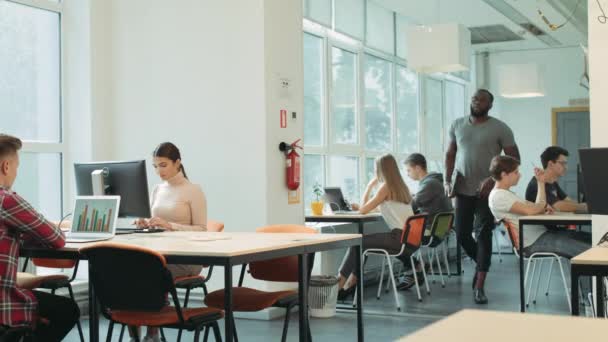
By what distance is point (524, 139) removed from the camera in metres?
12.9

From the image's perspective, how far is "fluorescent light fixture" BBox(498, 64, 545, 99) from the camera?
998 cm

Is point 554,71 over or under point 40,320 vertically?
over

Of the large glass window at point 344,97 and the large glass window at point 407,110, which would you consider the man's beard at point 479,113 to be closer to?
the large glass window at point 344,97

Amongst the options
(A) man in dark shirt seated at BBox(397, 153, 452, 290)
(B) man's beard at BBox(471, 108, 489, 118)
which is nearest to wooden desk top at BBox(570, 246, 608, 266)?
(B) man's beard at BBox(471, 108, 489, 118)

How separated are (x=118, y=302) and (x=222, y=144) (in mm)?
2691

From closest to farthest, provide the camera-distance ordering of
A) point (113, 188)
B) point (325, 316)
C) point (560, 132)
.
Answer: point (113, 188), point (325, 316), point (560, 132)

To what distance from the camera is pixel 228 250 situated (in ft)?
10.0

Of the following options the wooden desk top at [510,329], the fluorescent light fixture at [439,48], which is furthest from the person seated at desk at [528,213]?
the wooden desk top at [510,329]

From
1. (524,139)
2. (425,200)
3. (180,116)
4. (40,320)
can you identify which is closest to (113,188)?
(40,320)

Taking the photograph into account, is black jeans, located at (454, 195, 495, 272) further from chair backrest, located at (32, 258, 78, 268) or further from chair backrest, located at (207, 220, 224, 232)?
chair backrest, located at (32, 258, 78, 268)

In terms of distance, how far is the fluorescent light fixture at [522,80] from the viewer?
9977 millimetres

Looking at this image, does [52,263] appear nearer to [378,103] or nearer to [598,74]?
[598,74]

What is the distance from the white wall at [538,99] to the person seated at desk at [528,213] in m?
7.36

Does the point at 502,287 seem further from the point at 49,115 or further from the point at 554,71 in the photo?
the point at 554,71
